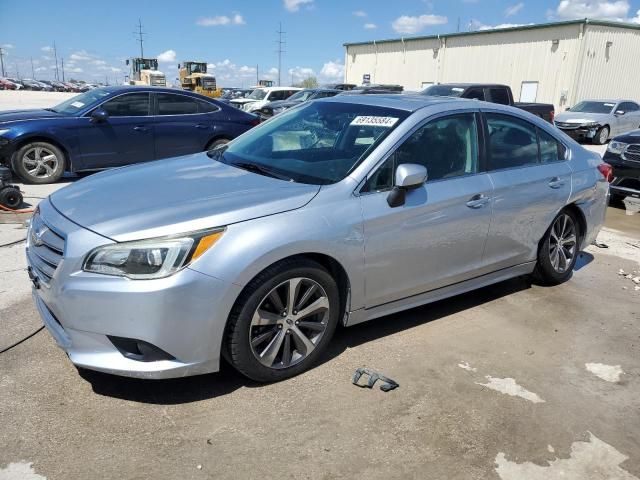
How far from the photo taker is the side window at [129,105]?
29.5 ft

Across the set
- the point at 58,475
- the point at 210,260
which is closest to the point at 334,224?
Answer: the point at 210,260

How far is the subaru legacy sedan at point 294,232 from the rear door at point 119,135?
5.35 m

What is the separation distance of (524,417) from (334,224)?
1.50m

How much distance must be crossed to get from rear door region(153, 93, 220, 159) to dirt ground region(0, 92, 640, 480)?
565 centimetres

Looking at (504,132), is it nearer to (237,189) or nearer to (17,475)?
(237,189)

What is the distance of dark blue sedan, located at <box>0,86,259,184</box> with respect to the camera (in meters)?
8.41

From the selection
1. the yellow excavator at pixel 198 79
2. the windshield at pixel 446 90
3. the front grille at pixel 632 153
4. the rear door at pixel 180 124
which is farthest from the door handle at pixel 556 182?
the yellow excavator at pixel 198 79

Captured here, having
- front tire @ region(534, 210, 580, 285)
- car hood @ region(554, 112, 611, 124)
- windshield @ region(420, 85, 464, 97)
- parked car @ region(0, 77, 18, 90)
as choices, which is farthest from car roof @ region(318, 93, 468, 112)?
parked car @ region(0, 77, 18, 90)

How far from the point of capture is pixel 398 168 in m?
3.35

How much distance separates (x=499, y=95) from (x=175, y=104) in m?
8.89

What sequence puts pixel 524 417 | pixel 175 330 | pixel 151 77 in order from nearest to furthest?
pixel 175 330 < pixel 524 417 < pixel 151 77

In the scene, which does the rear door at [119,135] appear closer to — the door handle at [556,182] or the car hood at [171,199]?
the car hood at [171,199]

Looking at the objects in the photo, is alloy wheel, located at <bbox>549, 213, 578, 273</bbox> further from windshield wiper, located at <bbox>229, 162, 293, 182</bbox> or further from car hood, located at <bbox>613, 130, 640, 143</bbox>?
car hood, located at <bbox>613, 130, 640, 143</bbox>

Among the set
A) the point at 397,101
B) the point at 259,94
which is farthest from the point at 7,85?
the point at 397,101
